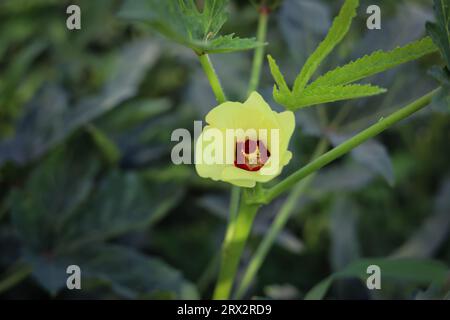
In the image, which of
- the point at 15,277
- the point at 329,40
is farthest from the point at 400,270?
the point at 15,277

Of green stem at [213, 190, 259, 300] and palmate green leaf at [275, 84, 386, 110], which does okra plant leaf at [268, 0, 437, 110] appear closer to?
palmate green leaf at [275, 84, 386, 110]

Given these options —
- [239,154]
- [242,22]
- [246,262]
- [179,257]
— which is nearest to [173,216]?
[179,257]

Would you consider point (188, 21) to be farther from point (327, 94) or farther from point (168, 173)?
point (168, 173)

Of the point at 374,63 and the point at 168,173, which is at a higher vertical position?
the point at 168,173

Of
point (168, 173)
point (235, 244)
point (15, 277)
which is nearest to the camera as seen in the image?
point (235, 244)

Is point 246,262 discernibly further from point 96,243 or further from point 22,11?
point 22,11

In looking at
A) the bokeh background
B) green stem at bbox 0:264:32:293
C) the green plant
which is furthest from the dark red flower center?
green stem at bbox 0:264:32:293

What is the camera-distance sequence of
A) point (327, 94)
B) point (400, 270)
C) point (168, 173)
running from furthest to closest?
1. point (168, 173)
2. point (400, 270)
3. point (327, 94)
